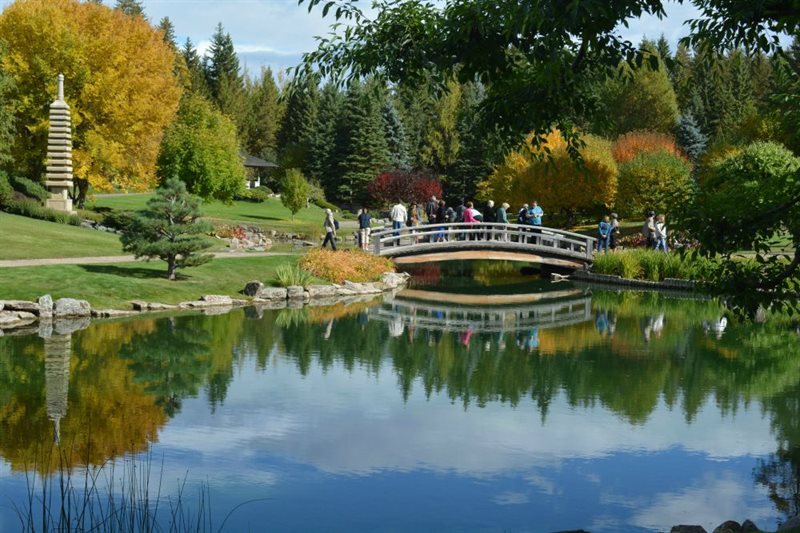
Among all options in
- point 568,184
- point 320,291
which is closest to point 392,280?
point 320,291

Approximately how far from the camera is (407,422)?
14.1 m

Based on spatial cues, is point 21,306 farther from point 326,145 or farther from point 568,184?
point 326,145

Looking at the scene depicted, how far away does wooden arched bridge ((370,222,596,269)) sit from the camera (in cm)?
3478

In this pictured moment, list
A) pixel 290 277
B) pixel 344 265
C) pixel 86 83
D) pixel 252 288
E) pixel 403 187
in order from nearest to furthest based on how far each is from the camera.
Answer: pixel 252 288 < pixel 290 277 < pixel 344 265 < pixel 86 83 < pixel 403 187

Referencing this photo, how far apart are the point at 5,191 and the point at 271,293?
1352 cm

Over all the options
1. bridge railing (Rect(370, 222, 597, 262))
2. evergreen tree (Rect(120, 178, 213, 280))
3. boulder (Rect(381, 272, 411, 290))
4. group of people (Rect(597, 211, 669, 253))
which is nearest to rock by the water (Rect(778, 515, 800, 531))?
evergreen tree (Rect(120, 178, 213, 280))

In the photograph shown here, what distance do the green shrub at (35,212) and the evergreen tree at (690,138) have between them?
4602 cm

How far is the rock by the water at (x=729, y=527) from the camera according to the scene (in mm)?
8883

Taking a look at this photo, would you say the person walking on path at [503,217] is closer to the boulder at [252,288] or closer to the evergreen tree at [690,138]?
the boulder at [252,288]

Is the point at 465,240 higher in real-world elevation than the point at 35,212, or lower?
lower

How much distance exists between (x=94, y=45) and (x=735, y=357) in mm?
31462

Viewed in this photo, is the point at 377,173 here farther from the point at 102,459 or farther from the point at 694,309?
the point at 102,459

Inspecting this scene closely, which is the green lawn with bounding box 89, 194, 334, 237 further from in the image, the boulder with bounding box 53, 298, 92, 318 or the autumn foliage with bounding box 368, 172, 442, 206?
the boulder with bounding box 53, 298, 92, 318

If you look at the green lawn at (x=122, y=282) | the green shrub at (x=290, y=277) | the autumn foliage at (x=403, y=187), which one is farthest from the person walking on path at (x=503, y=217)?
the autumn foliage at (x=403, y=187)
